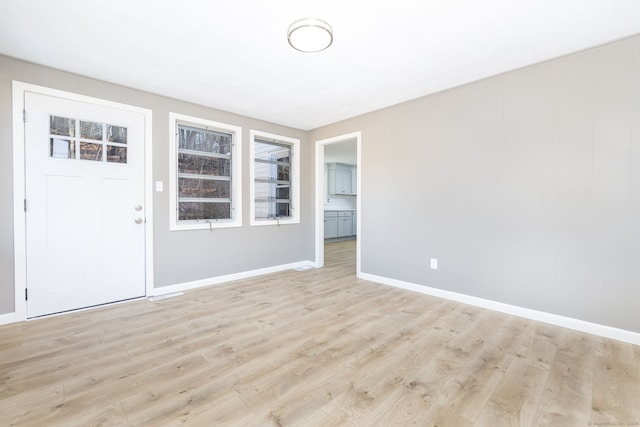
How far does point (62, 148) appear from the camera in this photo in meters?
2.83

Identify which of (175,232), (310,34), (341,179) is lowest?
(175,232)

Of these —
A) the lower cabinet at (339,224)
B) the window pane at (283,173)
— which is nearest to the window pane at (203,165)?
the window pane at (283,173)

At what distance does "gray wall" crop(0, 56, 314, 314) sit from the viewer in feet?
8.45

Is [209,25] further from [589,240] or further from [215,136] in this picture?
[589,240]

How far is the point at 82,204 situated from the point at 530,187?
4491 millimetres

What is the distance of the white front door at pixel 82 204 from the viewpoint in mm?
2715

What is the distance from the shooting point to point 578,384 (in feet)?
5.71

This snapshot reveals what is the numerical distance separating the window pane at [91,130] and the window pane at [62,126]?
0.21 ft

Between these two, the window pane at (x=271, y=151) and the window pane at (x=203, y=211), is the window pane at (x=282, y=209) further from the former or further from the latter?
the window pane at (x=203, y=211)

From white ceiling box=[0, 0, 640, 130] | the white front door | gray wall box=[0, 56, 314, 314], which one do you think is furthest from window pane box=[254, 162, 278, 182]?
the white front door

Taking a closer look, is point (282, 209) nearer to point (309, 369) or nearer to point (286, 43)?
point (286, 43)

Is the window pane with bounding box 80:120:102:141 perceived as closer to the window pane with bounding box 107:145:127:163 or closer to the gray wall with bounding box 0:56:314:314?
the window pane with bounding box 107:145:127:163

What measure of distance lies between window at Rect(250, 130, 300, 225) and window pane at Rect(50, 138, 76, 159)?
2053 millimetres

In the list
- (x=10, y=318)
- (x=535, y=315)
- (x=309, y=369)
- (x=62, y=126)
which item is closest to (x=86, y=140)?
(x=62, y=126)
